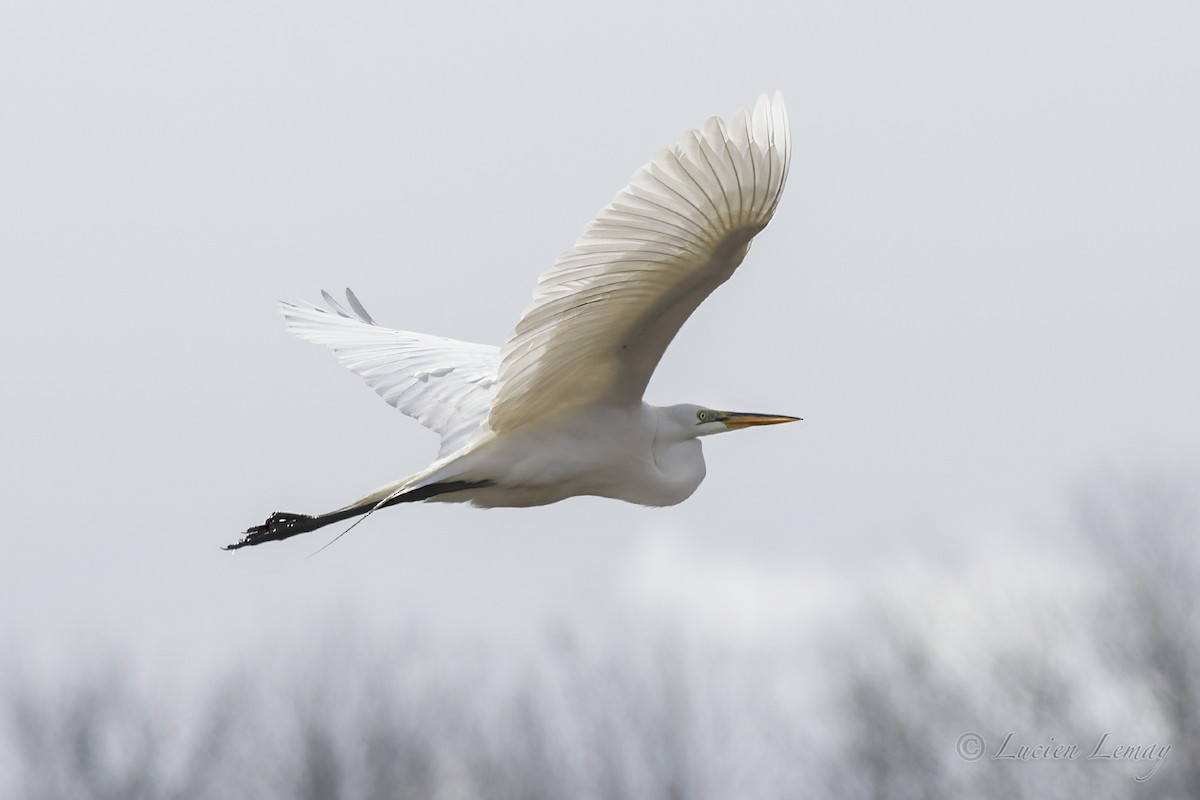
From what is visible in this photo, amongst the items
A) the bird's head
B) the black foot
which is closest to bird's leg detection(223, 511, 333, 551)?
the black foot

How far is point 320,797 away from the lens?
86.8ft

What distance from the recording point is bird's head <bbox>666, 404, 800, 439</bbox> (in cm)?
726

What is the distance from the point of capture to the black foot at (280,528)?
7180mm

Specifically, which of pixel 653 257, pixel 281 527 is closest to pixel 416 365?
pixel 281 527

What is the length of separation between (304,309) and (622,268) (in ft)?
12.7

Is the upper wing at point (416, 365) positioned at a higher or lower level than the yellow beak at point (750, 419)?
higher

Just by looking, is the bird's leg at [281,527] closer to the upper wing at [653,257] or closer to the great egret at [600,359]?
the great egret at [600,359]

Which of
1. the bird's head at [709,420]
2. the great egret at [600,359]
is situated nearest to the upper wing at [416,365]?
the great egret at [600,359]

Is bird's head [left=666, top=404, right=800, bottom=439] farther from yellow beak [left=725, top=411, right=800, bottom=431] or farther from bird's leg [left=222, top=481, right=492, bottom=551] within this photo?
bird's leg [left=222, top=481, right=492, bottom=551]

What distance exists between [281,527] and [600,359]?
1.56 metres

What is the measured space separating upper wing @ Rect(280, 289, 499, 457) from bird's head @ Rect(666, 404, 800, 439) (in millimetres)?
742

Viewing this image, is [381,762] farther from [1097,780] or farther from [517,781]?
[1097,780]

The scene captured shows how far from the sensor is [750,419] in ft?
24.4

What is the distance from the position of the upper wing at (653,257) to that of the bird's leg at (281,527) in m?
1.03
